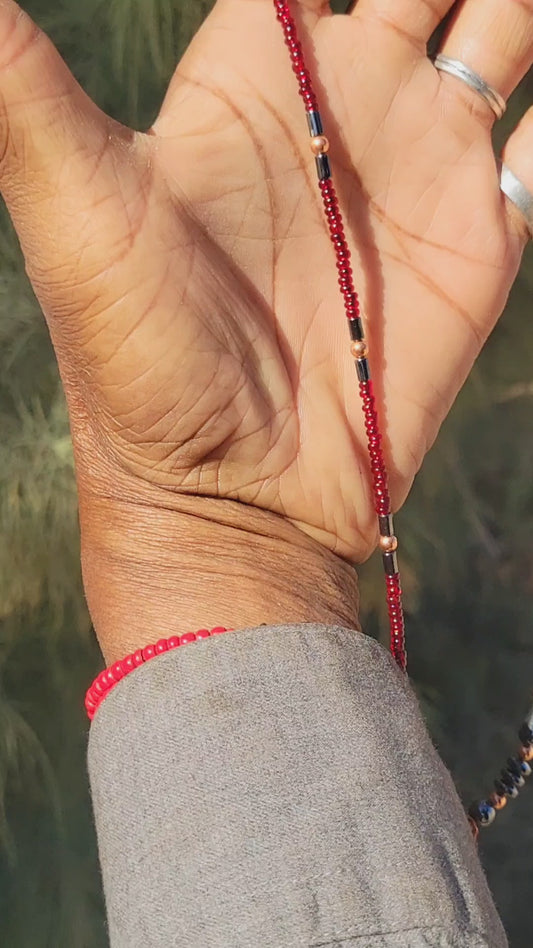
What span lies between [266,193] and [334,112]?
100 millimetres

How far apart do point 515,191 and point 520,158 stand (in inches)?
1.2

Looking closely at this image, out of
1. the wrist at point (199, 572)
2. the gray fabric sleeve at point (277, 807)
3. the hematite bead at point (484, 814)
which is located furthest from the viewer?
the hematite bead at point (484, 814)

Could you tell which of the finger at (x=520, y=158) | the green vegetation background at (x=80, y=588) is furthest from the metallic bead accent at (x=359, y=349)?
the finger at (x=520, y=158)

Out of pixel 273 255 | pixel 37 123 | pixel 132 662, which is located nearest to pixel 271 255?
pixel 273 255

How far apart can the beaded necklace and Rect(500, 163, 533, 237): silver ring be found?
0.19 m

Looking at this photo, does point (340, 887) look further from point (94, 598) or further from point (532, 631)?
point (532, 631)

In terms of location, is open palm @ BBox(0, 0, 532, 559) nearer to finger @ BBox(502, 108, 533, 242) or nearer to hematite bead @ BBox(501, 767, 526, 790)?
finger @ BBox(502, 108, 533, 242)

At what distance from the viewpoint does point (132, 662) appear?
25.7 inches

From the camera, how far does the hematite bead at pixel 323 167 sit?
0.71 metres

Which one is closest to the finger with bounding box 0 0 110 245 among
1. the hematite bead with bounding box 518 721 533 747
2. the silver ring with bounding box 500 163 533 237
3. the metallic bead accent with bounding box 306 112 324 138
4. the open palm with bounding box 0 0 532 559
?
the open palm with bounding box 0 0 532 559

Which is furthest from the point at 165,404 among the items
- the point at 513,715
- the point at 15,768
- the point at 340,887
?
the point at 513,715

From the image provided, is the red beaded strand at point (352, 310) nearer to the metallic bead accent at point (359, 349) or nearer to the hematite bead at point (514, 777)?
the metallic bead accent at point (359, 349)

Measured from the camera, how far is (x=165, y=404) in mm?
684

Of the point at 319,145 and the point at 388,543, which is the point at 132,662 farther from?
the point at 319,145
